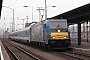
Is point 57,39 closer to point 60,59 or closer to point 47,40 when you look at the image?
point 47,40

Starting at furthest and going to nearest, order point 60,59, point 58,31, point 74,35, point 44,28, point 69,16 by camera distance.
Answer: point 74,35 → point 69,16 → point 44,28 → point 58,31 → point 60,59

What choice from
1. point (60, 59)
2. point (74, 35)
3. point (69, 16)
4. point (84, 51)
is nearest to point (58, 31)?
point (84, 51)

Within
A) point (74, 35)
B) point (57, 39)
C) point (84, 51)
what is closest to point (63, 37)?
point (57, 39)

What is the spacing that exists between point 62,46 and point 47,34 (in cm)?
203

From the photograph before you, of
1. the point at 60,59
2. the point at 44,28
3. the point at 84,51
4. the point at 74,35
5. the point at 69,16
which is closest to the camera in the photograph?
the point at 60,59

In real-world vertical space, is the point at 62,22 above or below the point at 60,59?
above

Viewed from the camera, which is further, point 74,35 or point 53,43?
point 74,35

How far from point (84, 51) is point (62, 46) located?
244 cm

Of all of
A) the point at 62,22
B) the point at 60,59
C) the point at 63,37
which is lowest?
the point at 60,59

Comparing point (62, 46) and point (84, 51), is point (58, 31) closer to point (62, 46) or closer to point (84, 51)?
point (62, 46)

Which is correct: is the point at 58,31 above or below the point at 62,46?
above

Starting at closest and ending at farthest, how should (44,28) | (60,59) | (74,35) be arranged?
(60,59) → (44,28) → (74,35)

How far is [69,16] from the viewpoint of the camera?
3500cm

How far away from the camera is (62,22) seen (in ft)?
82.5
